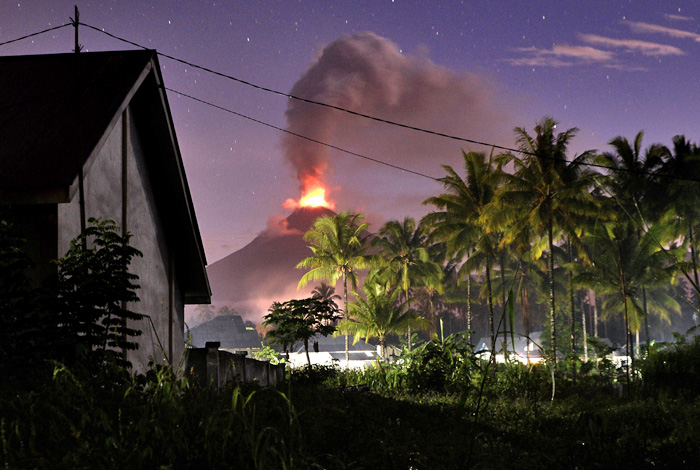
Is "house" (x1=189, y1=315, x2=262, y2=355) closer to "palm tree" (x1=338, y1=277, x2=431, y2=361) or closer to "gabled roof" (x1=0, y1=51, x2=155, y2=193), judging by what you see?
"palm tree" (x1=338, y1=277, x2=431, y2=361)

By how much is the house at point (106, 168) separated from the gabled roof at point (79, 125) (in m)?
0.01

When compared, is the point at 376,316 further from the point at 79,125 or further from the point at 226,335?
the point at 226,335

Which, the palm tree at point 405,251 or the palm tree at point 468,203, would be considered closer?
the palm tree at point 468,203

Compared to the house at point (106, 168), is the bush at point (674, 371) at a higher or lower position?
lower

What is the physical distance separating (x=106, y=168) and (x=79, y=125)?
5.65 ft

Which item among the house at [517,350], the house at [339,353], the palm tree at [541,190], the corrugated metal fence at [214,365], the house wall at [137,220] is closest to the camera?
the house at [517,350]

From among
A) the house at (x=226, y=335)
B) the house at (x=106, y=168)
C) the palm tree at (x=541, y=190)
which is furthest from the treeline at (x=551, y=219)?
the house at (x=226, y=335)

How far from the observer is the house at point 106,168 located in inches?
285

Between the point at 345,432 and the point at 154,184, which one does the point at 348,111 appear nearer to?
the point at 154,184

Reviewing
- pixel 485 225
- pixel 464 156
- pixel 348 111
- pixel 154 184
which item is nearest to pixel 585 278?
pixel 485 225

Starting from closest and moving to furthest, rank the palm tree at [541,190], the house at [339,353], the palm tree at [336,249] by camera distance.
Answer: the palm tree at [541,190] < the palm tree at [336,249] < the house at [339,353]

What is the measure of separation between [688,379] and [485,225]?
24.5 metres

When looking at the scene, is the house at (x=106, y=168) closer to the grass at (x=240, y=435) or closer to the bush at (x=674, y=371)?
the grass at (x=240, y=435)

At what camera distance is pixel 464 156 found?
41125 mm
